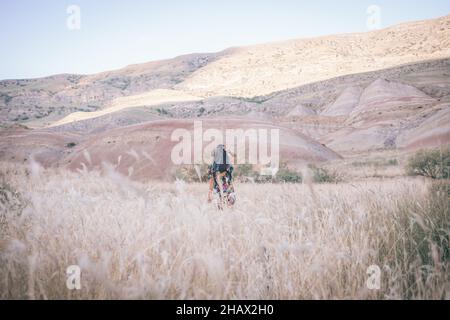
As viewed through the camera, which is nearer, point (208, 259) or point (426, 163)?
point (208, 259)

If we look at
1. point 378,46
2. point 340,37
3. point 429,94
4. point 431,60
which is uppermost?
point 340,37

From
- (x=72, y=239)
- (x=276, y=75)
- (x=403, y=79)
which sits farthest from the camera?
(x=276, y=75)

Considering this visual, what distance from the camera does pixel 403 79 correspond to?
58250 mm

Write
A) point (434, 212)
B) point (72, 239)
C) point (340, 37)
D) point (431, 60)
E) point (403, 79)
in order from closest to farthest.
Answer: point (72, 239), point (434, 212), point (403, 79), point (431, 60), point (340, 37)

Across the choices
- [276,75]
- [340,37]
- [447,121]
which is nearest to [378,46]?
[340,37]

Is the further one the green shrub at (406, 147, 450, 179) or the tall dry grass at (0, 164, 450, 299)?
the green shrub at (406, 147, 450, 179)

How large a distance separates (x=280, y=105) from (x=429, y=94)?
2159 cm

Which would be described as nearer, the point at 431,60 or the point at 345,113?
the point at 345,113

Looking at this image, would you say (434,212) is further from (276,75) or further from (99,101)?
(99,101)

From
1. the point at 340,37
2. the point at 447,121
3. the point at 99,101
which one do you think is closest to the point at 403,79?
the point at 447,121

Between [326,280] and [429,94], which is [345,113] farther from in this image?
[326,280]

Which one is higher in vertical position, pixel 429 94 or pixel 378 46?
pixel 378 46

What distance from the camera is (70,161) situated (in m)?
26.8

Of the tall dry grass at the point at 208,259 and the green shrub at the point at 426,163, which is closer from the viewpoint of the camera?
the tall dry grass at the point at 208,259
